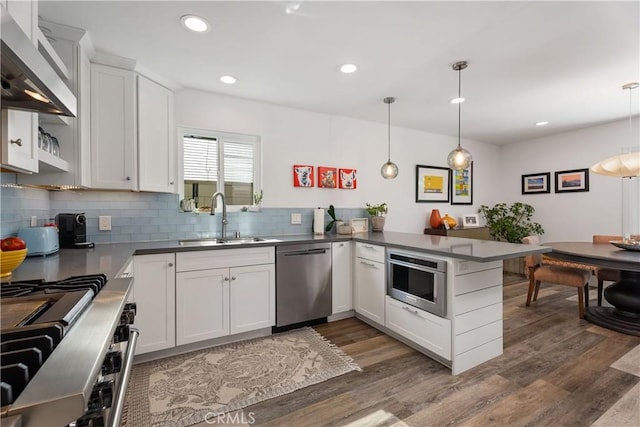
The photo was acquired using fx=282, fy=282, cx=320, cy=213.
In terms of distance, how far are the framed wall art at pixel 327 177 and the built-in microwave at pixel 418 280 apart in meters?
1.34

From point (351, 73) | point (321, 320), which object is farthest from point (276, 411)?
point (351, 73)

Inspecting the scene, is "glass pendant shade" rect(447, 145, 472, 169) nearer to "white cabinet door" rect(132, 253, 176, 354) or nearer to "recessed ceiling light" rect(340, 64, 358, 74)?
"recessed ceiling light" rect(340, 64, 358, 74)

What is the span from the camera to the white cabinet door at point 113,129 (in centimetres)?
217

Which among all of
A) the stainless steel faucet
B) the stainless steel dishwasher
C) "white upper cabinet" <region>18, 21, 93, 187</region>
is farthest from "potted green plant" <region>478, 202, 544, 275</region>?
"white upper cabinet" <region>18, 21, 93, 187</region>

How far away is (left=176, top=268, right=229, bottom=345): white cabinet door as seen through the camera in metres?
2.27

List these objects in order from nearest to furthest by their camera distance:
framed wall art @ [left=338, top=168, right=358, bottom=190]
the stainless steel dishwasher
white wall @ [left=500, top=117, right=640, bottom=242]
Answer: the stainless steel dishwasher
framed wall art @ [left=338, top=168, right=358, bottom=190]
white wall @ [left=500, top=117, right=640, bottom=242]

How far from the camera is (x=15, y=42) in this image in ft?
2.57

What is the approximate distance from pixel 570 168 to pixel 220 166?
17.3ft

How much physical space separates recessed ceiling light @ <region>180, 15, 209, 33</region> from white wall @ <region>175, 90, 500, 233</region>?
108cm

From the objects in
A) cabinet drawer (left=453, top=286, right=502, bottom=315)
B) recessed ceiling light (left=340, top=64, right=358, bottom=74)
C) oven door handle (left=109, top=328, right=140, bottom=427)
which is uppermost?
recessed ceiling light (left=340, top=64, right=358, bottom=74)

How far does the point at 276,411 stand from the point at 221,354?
841 millimetres

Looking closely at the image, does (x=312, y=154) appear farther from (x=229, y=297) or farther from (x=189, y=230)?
(x=229, y=297)

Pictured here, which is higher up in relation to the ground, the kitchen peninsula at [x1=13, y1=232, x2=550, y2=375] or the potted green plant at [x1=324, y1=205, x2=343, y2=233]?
the potted green plant at [x1=324, y1=205, x2=343, y2=233]

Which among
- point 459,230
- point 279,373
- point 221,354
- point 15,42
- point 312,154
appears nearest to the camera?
point 15,42
